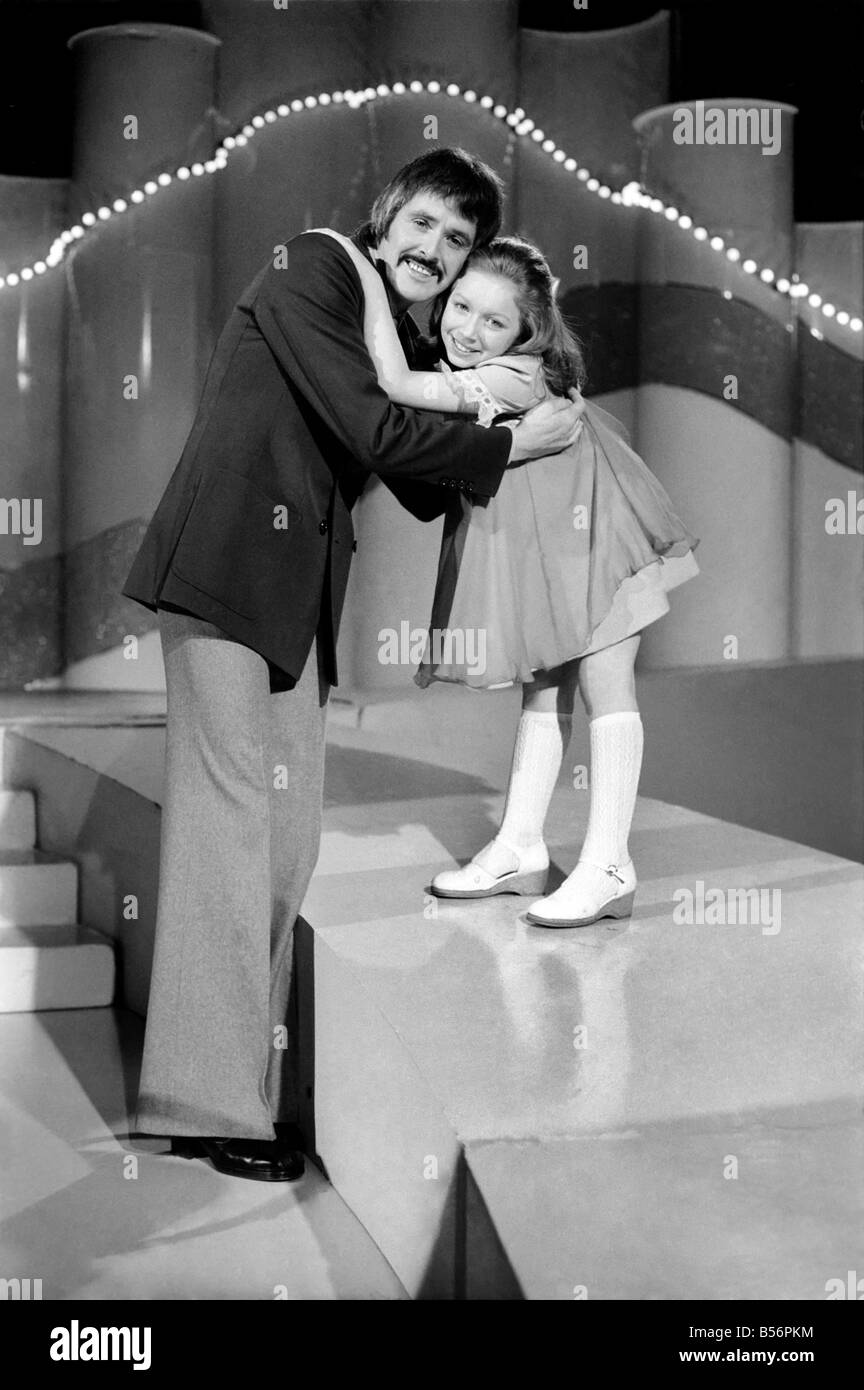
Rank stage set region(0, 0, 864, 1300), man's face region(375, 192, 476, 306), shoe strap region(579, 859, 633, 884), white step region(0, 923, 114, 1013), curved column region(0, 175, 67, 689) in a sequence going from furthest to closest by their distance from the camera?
curved column region(0, 175, 67, 689) < white step region(0, 923, 114, 1013) < shoe strap region(579, 859, 633, 884) < man's face region(375, 192, 476, 306) < stage set region(0, 0, 864, 1300)

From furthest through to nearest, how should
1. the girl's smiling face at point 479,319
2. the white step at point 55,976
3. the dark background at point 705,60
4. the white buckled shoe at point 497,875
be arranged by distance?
the dark background at point 705,60
the white step at point 55,976
the white buckled shoe at point 497,875
the girl's smiling face at point 479,319

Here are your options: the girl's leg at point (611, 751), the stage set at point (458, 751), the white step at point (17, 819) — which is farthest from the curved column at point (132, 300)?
the girl's leg at point (611, 751)

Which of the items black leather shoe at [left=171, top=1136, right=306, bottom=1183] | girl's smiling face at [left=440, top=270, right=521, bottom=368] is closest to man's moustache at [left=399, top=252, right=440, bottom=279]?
girl's smiling face at [left=440, top=270, right=521, bottom=368]

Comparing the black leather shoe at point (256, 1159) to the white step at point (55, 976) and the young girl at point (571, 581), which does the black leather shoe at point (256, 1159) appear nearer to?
the young girl at point (571, 581)

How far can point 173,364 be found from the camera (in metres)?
3.97

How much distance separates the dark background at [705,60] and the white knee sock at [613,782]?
259 centimetres

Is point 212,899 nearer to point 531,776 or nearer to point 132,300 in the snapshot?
point 531,776

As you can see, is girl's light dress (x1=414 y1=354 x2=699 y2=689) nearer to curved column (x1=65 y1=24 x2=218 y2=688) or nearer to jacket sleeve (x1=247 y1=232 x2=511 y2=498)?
jacket sleeve (x1=247 y1=232 x2=511 y2=498)

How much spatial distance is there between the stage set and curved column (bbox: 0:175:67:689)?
0.01 metres

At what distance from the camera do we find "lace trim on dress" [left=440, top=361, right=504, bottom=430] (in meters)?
1.81

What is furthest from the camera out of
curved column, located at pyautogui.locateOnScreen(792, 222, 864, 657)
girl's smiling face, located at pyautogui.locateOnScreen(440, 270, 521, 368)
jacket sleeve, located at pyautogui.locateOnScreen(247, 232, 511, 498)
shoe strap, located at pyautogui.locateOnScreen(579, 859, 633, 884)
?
curved column, located at pyautogui.locateOnScreen(792, 222, 864, 657)

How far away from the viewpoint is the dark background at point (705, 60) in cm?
384

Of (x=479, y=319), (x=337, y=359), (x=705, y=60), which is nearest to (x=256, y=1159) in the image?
(x=337, y=359)
